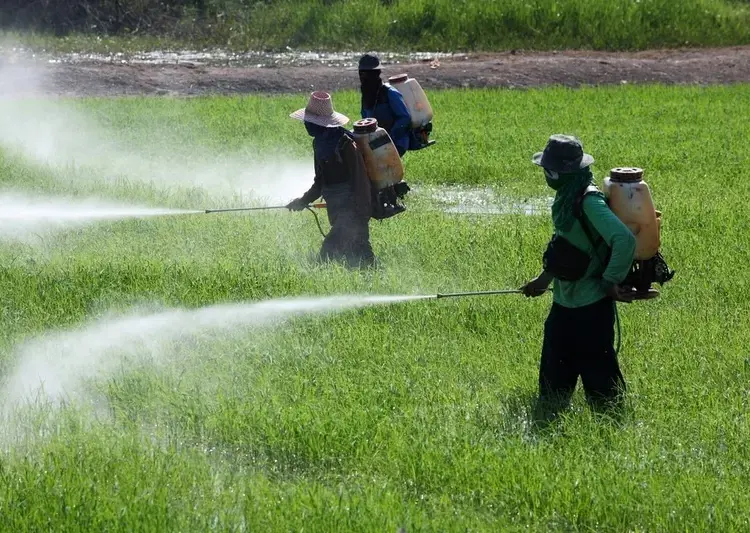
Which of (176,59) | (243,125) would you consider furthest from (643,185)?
(176,59)

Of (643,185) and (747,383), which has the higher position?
(643,185)

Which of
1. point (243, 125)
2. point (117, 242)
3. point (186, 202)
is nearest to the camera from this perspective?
point (117, 242)

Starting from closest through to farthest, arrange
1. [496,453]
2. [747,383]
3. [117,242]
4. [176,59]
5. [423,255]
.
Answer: [496,453]
[747,383]
[423,255]
[117,242]
[176,59]

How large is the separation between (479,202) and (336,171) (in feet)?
11.9

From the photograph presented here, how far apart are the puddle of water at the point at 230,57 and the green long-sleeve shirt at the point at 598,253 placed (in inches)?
698

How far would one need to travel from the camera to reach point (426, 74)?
21.4m

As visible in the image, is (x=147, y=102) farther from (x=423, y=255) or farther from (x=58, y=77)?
(x=423, y=255)

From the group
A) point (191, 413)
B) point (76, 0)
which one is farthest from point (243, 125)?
point (76, 0)

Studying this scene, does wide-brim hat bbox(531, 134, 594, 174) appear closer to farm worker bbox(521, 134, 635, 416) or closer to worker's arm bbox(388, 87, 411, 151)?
farm worker bbox(521, 134, 635, 416)

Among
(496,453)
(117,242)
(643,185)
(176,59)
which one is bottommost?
(176,59)

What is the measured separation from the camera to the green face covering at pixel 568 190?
5508 millimetres

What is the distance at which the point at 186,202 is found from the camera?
435 inches

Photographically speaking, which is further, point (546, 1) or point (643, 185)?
point (546, 1)

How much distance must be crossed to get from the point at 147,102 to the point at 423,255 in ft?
35.1
